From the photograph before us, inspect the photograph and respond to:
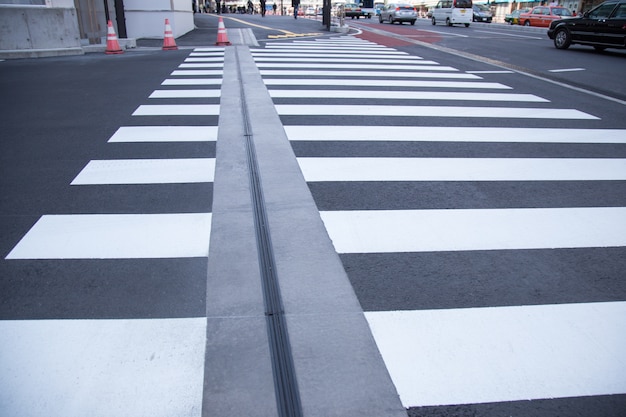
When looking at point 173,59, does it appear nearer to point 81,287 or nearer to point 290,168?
point 290,168

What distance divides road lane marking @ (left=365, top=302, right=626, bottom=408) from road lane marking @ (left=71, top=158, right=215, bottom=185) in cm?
255

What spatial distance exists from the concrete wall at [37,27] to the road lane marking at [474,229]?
12.1 meters

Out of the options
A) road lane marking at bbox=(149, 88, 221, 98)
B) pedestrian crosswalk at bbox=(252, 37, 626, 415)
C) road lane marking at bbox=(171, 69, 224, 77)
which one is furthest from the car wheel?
road lane marking at bbox=(149, 88, 221, 98)

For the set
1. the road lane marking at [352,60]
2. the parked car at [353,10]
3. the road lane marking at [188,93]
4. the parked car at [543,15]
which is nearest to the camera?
the road lane marking at [188,93]

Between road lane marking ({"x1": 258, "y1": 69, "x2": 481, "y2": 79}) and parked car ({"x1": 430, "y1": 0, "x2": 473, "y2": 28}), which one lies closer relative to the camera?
road lane marking ({"x1": 258, "y1": 69, "x2": 481, "y2": 79})

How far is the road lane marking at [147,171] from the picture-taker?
4316 millimetres

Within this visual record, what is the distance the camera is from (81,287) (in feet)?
8.96

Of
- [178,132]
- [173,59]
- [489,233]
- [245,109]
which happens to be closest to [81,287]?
[489,233]

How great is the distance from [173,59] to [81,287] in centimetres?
1090

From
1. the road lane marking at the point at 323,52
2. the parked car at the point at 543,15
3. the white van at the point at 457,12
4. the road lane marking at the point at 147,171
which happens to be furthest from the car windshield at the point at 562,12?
the road lane marking at the point at 147,171

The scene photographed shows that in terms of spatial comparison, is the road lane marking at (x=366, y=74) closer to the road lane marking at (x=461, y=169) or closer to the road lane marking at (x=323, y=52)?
the road lane marking at (x=323, y=52)

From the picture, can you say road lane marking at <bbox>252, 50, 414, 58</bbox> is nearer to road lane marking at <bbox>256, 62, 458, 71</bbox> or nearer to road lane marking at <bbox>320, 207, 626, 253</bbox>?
road lane marking at <bbox>256, 62, 458, 71</bbox>

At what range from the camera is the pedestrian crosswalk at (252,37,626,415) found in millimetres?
2186

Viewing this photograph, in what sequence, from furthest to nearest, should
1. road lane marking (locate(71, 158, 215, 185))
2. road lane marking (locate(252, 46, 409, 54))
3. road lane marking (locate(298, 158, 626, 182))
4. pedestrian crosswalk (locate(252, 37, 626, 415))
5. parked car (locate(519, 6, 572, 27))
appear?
parked car (locate(519, 6, 572, 27))
road lane marking (locate(252, 46, 409, 54))
road lane marking (locate(298, 158, 626, 182))
road lane marking (locate(71, 158, 215, 185))
pedestrian crosswalk (locate(252, 37, 626, 415))
